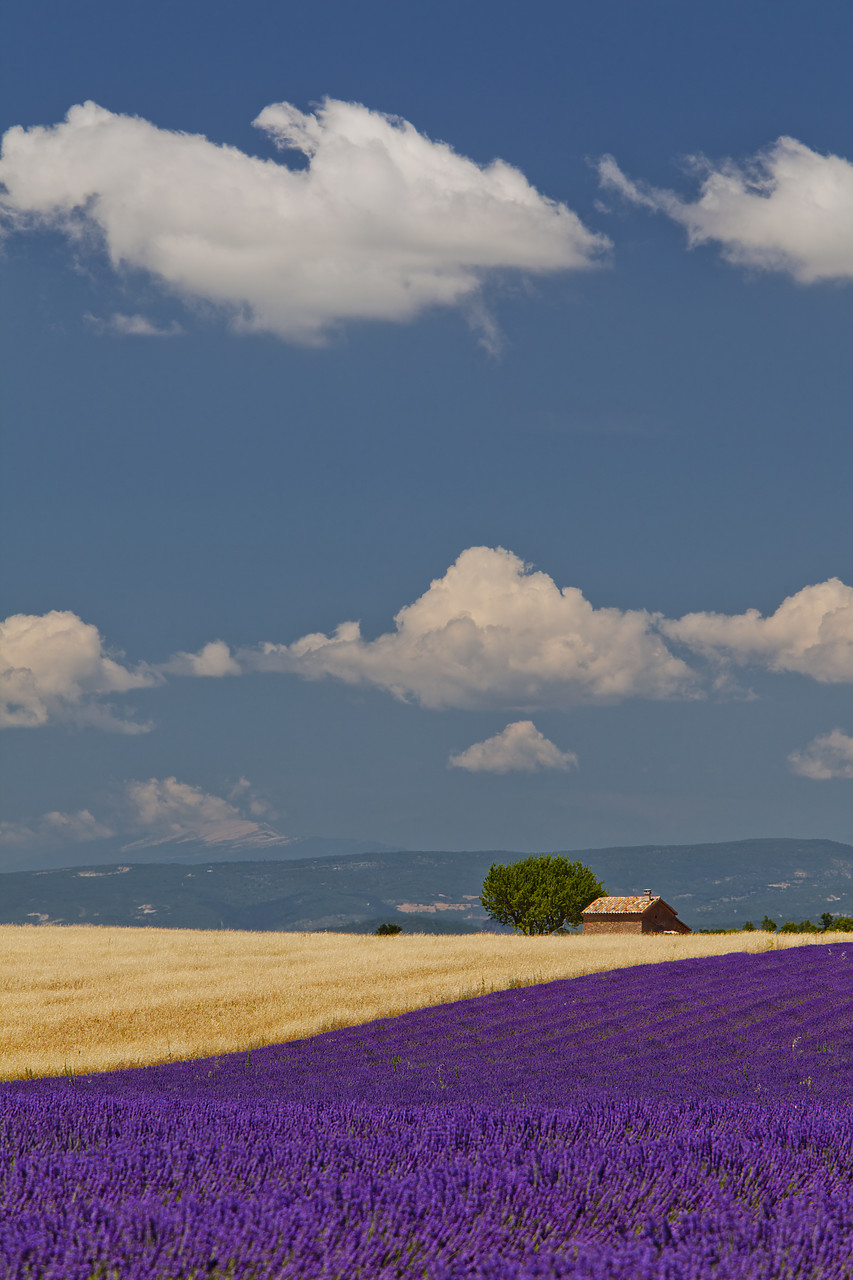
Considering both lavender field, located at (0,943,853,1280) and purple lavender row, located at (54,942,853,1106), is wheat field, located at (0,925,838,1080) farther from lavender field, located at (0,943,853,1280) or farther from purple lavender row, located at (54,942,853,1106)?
lavender field, located at (0,943,853,1280)

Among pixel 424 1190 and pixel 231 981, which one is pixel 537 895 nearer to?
pixel 231 981

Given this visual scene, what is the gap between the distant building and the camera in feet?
242

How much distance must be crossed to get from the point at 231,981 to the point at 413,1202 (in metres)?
25.5

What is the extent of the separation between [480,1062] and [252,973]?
16.0m

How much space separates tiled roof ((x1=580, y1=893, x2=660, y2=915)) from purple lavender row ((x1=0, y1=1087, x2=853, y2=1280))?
71565 mm

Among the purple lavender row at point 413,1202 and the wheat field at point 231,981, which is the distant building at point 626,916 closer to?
the wheat field at point 231,981

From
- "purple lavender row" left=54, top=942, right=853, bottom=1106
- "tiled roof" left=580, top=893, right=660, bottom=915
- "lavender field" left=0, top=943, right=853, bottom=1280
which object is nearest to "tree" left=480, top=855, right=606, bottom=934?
"tiled roof" left=580, top=893, right=660, bottom=915

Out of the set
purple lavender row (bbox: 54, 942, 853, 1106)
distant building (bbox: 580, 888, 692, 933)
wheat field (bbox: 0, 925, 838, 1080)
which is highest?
purple lavender row (bbox: 54, 942, 853, 1106)

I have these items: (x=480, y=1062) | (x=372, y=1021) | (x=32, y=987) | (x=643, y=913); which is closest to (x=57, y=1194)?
(x=480, y=1062)

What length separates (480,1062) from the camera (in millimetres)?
15789

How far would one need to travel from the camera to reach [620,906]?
249 ft

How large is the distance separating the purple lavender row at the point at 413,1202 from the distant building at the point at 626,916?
70.6 metres

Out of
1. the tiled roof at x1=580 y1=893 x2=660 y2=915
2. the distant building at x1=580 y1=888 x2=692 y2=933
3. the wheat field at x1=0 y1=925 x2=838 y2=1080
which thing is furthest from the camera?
the tiled roof at x1=580 y1=893 x2=660 y2=915

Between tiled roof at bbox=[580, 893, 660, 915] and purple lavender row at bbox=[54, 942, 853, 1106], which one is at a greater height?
purple lavender row at bbox=[54, 942, 853, 1106]
